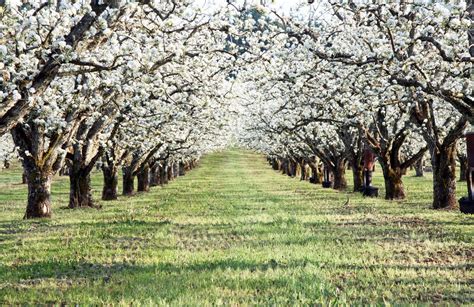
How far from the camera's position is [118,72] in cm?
1728

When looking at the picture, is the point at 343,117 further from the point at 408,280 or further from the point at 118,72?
the point at 408,280

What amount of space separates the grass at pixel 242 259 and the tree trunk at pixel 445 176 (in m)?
2.30

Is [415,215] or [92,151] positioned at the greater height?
[92,151]

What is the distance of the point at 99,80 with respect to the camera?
15953 millimetres

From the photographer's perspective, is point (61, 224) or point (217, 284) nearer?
point (217, 284)

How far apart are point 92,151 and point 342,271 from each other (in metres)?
17.2

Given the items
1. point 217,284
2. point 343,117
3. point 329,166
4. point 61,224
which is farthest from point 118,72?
point 329,166

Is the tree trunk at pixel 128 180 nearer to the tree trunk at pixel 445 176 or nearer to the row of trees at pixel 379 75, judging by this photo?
the row of trees at pixel 379 75

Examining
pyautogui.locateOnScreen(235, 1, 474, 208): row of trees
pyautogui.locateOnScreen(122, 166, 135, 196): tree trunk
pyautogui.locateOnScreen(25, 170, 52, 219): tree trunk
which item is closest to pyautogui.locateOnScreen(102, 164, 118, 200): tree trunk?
pyautogui.locateOnScreen(122, 166, 135, 196): tree trunk

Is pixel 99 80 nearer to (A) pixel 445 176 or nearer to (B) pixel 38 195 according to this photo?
(B) pixel 38 195

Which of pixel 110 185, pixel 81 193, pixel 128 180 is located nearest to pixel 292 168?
pixel 128 180

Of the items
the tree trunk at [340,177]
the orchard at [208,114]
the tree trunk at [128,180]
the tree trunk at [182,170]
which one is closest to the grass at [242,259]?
the orchard at [208,114]

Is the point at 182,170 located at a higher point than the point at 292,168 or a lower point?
lower

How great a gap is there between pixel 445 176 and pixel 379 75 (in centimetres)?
886
